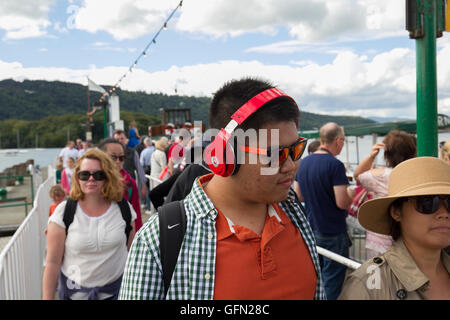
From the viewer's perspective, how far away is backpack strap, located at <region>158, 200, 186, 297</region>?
146 cm

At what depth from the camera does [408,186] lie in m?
1.93

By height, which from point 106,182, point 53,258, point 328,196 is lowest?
point 53,258

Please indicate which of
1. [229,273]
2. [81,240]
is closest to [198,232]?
[229,273]

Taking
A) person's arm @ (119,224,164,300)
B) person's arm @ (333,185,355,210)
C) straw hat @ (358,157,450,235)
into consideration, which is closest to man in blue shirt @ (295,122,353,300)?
person's arm @ (333,185,355,210)

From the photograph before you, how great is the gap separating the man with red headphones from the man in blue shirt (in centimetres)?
290

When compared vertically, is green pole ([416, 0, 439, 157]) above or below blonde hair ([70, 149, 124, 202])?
above

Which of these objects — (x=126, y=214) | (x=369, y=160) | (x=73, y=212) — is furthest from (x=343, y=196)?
(x=73, y=212)

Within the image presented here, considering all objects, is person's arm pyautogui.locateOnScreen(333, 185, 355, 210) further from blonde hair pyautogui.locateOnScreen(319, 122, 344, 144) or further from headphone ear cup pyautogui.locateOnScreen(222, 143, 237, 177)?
headphone ear cup pyautogui.locateOnScreen(222, 143, 237, 177)

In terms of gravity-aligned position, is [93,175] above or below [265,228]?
above

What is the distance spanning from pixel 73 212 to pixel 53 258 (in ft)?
1.17

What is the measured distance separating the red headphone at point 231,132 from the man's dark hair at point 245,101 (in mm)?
22

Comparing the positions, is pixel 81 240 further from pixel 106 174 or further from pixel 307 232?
pixel 307 232

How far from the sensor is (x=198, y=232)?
1514mm

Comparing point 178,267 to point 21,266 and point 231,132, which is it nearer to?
point 231,132
